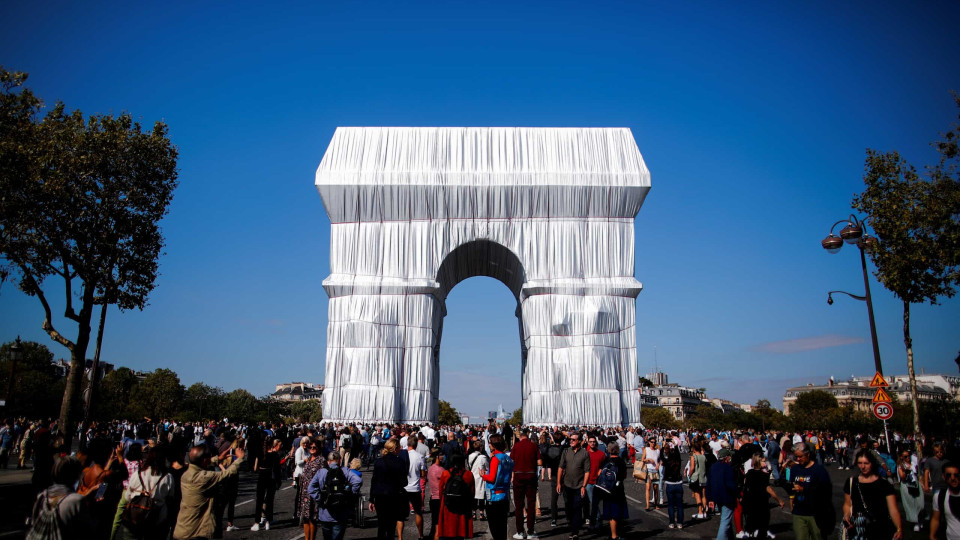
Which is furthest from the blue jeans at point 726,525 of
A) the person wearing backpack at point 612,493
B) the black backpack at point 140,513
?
the black backpack at point 140,513

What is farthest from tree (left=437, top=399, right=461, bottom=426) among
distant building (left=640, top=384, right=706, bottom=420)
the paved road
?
the paved road

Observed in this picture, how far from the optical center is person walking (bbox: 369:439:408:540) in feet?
26.5

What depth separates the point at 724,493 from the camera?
354 inches

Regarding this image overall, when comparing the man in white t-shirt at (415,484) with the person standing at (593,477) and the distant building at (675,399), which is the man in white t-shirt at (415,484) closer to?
the person standing at (593,477)

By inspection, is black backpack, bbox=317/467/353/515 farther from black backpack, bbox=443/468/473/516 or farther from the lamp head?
the lamp head

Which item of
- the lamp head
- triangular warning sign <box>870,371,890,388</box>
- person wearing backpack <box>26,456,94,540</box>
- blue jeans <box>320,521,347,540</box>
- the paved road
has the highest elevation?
the lamp head

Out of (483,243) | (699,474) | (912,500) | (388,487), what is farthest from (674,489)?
(483,243)

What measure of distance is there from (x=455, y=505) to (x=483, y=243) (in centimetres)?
2526

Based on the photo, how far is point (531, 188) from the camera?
1232 inches

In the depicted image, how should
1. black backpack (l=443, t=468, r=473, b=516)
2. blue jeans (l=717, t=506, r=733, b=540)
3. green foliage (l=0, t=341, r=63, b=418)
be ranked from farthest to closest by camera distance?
→ green foliage (l=0, t=341, r=63, b=418)
blue jeans (l=717, t=506, r=733, b=540)
black backpack (l=443, t=468, r=473, b=516)

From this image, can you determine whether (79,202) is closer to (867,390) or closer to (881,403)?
(881,403)

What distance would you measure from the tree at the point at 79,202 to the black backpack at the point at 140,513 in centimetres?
1588

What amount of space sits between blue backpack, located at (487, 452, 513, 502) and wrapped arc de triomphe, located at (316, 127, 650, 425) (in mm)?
21439

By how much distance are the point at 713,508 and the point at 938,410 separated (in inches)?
2036
